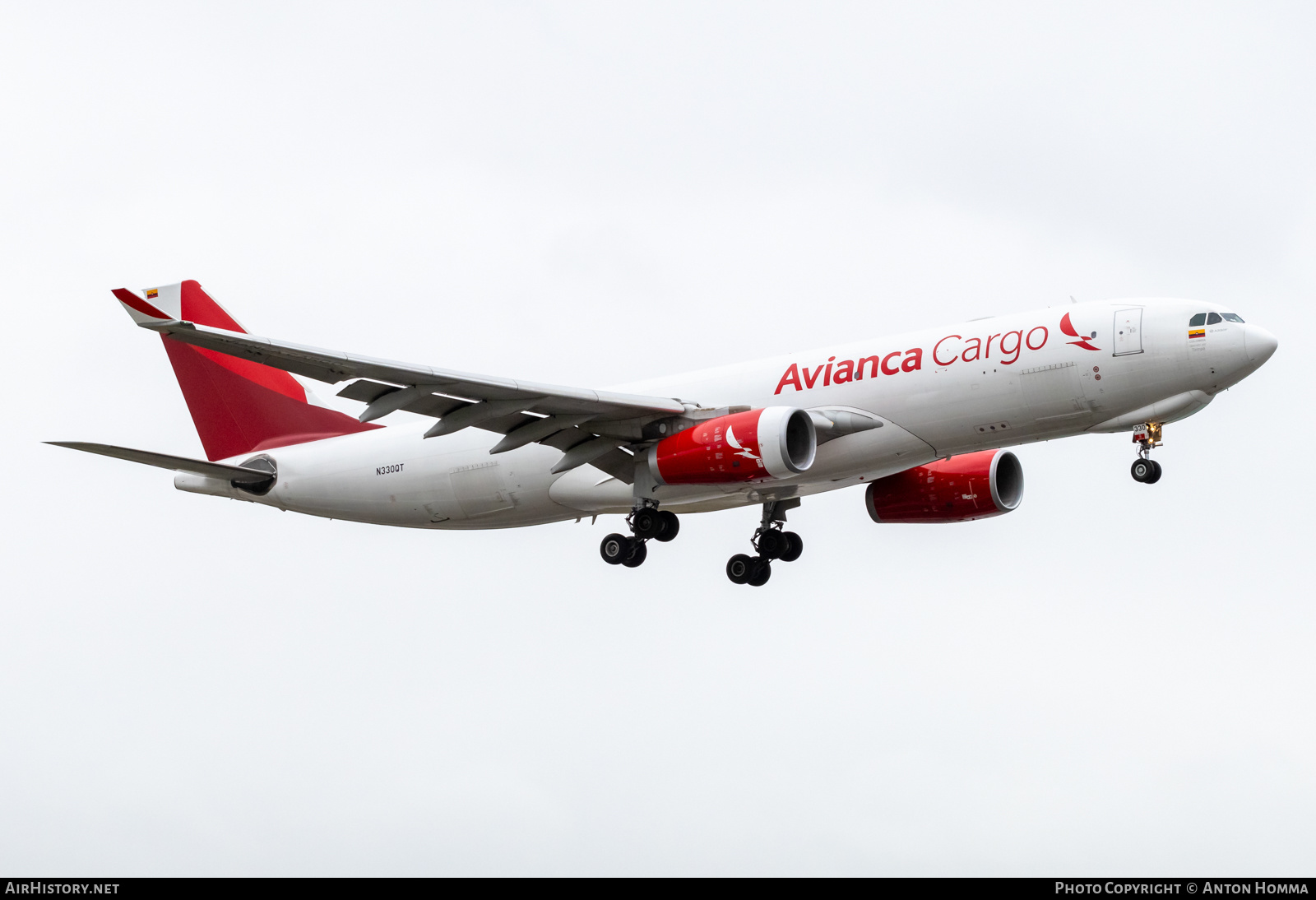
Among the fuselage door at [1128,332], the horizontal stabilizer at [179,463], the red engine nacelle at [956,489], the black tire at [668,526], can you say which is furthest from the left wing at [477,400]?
the fuselage door at [1128,332]

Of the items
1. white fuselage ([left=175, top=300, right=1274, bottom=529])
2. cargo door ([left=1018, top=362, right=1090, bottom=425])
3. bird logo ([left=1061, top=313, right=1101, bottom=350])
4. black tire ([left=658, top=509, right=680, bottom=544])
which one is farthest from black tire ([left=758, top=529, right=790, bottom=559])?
bird logo ([left=1061, top=313, right=1101, bottom=350])

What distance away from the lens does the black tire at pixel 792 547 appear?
3647 cm

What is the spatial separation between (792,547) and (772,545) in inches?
19.2

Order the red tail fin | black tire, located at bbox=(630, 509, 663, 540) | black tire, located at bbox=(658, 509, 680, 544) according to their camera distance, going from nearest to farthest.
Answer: black tire, located at bbox=(630, 509, 663, 540) < black tire, located at bbox=(658, 509, 680, 544) < the red tail fin

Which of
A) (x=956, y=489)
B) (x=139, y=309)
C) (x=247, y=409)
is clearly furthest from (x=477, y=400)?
(x=956, y=489)

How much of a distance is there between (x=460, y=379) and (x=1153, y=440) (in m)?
13.3

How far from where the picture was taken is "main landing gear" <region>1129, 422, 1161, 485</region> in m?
29.5

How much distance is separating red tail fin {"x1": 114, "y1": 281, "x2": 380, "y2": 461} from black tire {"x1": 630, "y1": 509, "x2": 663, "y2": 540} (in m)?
8.45

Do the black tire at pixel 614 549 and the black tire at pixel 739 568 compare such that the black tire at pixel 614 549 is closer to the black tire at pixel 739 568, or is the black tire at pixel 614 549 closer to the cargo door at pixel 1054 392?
the black tire at pixel 739 568

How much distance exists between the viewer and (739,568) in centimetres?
3631

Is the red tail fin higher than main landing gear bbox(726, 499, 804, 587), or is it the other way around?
the red tail fin

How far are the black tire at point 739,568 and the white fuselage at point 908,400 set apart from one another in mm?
1893

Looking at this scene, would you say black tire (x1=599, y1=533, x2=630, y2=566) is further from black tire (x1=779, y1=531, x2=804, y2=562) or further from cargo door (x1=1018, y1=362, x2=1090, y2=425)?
cargo door (x1=1018, y1=362, x2=1090, y2=425)
